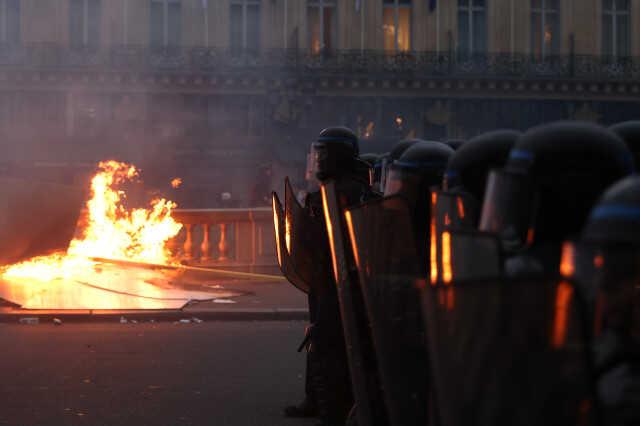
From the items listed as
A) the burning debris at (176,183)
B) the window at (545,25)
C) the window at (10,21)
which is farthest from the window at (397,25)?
the window at (10,21)

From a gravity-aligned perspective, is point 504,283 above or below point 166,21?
below

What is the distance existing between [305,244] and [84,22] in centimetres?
2720

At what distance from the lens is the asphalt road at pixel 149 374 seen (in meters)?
5.95

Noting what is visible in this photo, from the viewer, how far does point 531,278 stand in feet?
4.94

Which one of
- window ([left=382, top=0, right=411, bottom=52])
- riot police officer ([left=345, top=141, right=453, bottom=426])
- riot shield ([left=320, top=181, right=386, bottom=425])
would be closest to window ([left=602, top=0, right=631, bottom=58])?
window ([left=382, top=0, right=411, bottom=52])

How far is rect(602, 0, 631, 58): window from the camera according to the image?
33.0 m

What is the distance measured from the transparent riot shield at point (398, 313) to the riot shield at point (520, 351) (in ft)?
3.56

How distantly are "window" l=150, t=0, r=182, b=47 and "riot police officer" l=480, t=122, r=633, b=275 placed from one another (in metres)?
29.9

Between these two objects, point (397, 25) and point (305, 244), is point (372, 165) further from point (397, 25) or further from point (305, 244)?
point (397, 25)

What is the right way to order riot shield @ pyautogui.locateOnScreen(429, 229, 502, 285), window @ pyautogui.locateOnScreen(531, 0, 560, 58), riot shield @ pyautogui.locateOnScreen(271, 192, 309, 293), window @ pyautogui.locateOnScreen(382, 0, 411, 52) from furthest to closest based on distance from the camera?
window @ pyautogui.locateOnScreen(531, 0, 560, 58) → window @ pyautogui.locateOnScreen(382, 0, 411, 52) → riot shield @ pyautogui.locateOnScreen(271, 192, 309, 293) → riot shield @ pyautogui.locateOnScreen(429, 229, 502, 285)

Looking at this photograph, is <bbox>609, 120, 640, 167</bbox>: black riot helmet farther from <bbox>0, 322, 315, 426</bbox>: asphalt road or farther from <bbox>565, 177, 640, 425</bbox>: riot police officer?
<bbox>0, 322, 315, 426</bbox>: asphalt road

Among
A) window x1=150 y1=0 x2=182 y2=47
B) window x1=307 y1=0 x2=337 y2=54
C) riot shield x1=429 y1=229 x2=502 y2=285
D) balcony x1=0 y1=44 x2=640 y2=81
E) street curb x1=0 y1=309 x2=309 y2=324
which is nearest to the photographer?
riot shield x1=429 y1=229 x2=502 y2=285

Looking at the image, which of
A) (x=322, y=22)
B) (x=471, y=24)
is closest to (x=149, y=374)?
(x=322, y=22)

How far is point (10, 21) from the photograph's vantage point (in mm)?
30547
